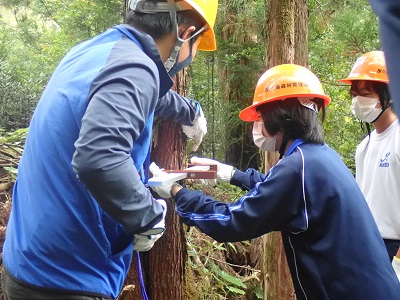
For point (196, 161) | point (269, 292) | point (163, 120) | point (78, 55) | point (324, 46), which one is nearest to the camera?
point (78, 55)

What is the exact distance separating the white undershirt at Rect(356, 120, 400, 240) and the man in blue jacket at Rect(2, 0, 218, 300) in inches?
86.0

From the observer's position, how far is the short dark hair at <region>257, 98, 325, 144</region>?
2.51m

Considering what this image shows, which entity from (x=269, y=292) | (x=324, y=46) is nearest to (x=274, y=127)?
(x=269, y=292)

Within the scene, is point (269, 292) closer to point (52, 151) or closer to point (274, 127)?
point (274, 127)

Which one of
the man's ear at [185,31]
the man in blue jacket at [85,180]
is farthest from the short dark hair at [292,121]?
the man in blue jacket at [85,180]

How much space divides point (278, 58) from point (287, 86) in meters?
1.86

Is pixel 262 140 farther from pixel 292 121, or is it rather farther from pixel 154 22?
pixel 154 22

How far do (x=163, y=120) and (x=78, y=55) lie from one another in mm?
1102

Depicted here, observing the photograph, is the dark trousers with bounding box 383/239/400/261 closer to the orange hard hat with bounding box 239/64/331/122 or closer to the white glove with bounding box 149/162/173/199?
the orange hard hat with bounding box 239/64/331/122

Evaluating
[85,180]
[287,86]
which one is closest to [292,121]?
[287,86]

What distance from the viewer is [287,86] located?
2.65 metres

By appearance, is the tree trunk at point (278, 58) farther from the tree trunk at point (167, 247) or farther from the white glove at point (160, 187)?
the white glove at point (160, 187)

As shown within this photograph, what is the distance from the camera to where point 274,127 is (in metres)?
2.61

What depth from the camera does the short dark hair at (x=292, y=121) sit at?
251 cm
